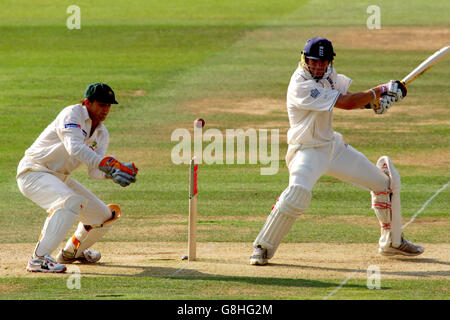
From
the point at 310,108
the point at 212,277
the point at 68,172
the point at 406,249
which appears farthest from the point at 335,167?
the point at 68,172

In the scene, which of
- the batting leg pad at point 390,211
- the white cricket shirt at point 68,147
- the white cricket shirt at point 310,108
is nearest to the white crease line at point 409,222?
the batting leg pad at point 390,211

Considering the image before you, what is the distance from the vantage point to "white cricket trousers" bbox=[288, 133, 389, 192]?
8.94 m

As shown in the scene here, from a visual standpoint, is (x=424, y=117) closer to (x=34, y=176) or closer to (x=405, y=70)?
(x=405, y=70)

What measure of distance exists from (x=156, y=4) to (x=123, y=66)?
10231 mm

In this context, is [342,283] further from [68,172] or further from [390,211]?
[68,172]

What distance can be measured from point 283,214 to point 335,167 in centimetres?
80

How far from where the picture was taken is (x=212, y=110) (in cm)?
1975

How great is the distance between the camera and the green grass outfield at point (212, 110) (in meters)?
10.5

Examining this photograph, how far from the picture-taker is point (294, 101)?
9.04 metres

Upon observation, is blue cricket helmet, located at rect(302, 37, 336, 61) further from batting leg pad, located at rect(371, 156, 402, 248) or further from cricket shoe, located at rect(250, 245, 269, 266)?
cricket shoe, located at rect(250, 245, 269, 266)

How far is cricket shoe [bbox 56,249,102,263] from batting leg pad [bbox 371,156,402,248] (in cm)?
304

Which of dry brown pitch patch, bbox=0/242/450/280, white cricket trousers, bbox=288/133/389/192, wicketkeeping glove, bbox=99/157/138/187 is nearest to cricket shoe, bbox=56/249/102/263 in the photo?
dry brown pitch patch, bbox=0/242/450/280

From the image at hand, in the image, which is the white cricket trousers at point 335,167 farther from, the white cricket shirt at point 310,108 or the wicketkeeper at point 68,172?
the wicketkeeper at point 68,172
